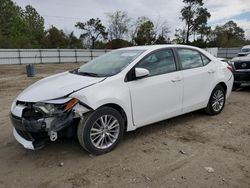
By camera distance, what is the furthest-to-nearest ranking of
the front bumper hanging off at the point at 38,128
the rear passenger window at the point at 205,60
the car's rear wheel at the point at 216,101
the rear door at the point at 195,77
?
1. the car's rear wheel at the point at 216,101
2. the rear passenger window at the point at 205,60
3. the rear door at the point at 195,77
4. the front bumper hanging off at the point at 38,128

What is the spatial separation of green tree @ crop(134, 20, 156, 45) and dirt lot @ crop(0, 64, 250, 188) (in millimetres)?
42325

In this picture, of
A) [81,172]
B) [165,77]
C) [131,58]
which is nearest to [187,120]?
[165,77]

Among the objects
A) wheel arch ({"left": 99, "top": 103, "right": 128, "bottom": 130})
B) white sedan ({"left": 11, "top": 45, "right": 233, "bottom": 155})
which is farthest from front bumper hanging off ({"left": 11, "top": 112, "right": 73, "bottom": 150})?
wheel arch ({"left": 99, "top": 103, "right": 128, "bottom": 130})

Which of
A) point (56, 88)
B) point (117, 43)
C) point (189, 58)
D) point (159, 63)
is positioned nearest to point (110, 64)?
point (159, 63)

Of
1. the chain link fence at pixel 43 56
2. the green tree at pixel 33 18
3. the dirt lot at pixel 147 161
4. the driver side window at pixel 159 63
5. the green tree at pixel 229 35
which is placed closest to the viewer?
the dirt lot at pixel 147 161

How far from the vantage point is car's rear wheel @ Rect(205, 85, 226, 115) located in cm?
543

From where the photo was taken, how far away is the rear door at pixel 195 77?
4805 mm

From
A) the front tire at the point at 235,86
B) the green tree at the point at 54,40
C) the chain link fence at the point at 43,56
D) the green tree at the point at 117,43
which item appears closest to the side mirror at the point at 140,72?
the front tire at the point at 235,86

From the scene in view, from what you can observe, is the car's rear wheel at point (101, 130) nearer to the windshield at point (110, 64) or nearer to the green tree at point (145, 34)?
the windshield at point (110, 64)

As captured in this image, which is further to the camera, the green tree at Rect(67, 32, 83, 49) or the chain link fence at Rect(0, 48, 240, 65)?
the green tree at Rect(67, 32, 83, 49)

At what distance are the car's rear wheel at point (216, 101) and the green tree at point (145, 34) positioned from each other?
40955mm

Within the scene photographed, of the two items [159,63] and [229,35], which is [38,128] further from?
[229,35]

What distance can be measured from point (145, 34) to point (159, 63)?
44.6m

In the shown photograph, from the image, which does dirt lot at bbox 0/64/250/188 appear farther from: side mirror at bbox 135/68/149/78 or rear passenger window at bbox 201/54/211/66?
rear passenger window at bbox 201/54/211/66
